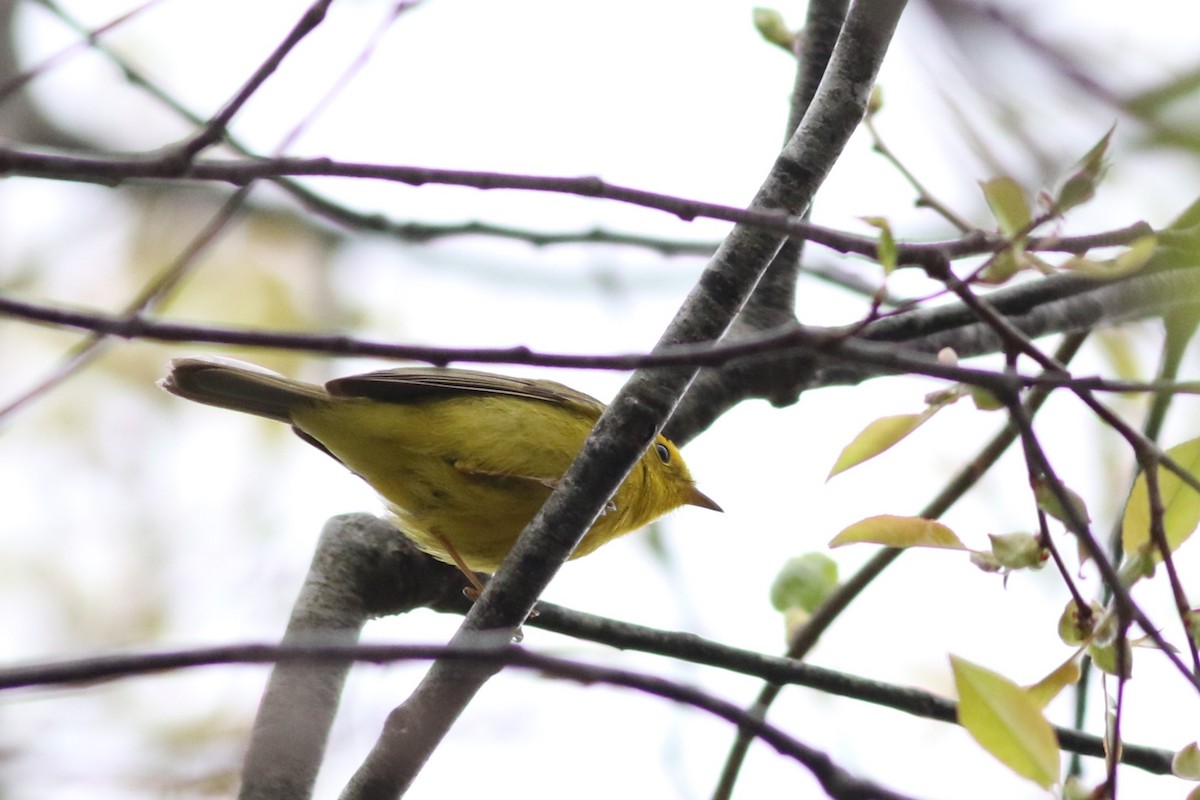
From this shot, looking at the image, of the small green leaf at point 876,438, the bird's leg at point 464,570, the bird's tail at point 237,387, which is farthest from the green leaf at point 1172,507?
the bird's tail at point 237,387

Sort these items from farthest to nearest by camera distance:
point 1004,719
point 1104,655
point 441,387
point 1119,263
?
1. point 441,387
2. point 1104,655
3. point 1119,263
4. point 1004,719

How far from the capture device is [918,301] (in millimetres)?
2006

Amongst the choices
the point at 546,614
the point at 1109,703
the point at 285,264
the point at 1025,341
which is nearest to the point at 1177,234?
the point at 1025,341

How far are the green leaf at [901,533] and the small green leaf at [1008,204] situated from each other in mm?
676

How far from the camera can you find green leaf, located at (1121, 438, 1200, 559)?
2.41 meters

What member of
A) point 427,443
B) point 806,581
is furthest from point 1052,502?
point 427,443

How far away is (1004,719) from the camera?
77.8 inches

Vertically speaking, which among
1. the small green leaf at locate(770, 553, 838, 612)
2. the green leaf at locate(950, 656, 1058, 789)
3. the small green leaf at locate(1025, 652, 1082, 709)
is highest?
the small green leaf at locate(770, 553, 838, 612)

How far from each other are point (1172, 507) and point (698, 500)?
3629 mm

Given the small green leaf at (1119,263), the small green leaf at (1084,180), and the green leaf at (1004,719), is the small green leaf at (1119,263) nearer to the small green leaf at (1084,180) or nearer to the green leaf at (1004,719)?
the small green leaf at (1084,180)

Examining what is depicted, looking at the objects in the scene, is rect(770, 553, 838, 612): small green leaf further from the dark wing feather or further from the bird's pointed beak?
the bird's pointed beak

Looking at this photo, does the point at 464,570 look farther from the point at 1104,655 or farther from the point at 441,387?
the point at 1104,655

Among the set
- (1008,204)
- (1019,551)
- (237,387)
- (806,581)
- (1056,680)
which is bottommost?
(1056,680)

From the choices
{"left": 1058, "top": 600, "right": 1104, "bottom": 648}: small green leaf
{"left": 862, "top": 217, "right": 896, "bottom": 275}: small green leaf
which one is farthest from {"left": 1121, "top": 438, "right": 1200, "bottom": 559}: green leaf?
{"left": 862, "top": 217, "right": 896, "bottom": 275}: small green leaf
